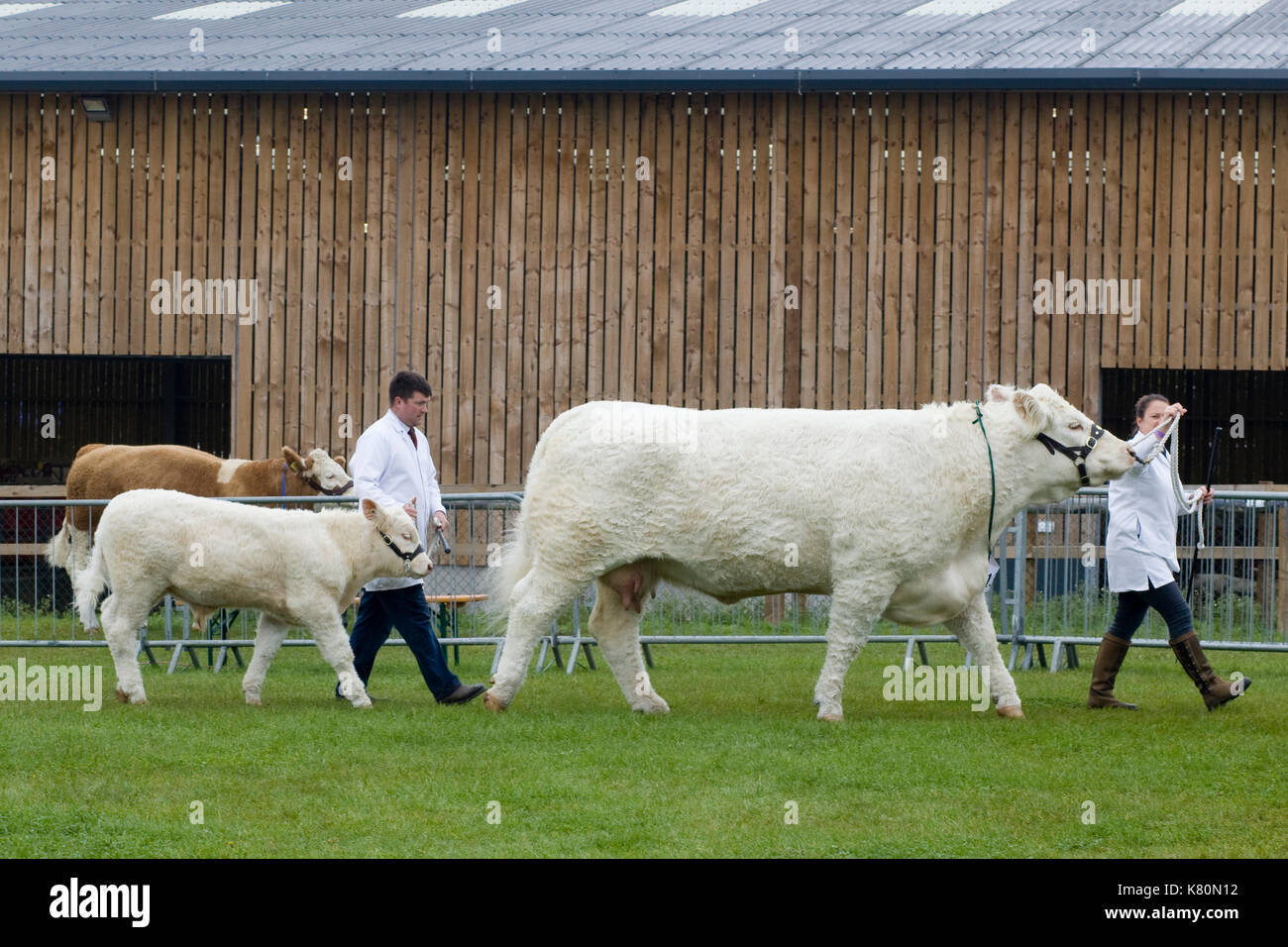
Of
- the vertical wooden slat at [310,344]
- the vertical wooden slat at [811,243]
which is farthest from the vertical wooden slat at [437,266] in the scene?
the vertical wooden slat at [811,243]

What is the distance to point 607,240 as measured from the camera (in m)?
20.3

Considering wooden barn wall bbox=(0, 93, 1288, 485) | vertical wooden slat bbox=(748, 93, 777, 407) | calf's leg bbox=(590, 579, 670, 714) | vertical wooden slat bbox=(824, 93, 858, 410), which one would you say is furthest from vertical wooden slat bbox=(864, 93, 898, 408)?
calf's leg bbox=(590, 579, 670, 714)

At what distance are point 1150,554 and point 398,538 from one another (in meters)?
4.74

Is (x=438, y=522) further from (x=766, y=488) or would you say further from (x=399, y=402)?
(x=766, y=488)

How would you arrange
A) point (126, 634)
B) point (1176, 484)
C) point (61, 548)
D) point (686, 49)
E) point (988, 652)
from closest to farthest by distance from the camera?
1. point (988, 652)
2. point (1176, 484)
3. point (126, 634)
4. point (61, 548)
5. point (686, 49)

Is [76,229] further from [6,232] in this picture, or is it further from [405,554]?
[405,554]

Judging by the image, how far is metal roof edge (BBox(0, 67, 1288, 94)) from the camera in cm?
1898

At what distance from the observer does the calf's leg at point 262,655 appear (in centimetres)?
1172

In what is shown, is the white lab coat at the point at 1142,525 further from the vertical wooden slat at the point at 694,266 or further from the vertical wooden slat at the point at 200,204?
the vertical wooden slat at the point at 200,204

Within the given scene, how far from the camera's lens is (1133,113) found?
65.5 ft

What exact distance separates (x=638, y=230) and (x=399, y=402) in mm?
8833

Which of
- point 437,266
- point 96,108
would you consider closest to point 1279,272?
point 437,266
